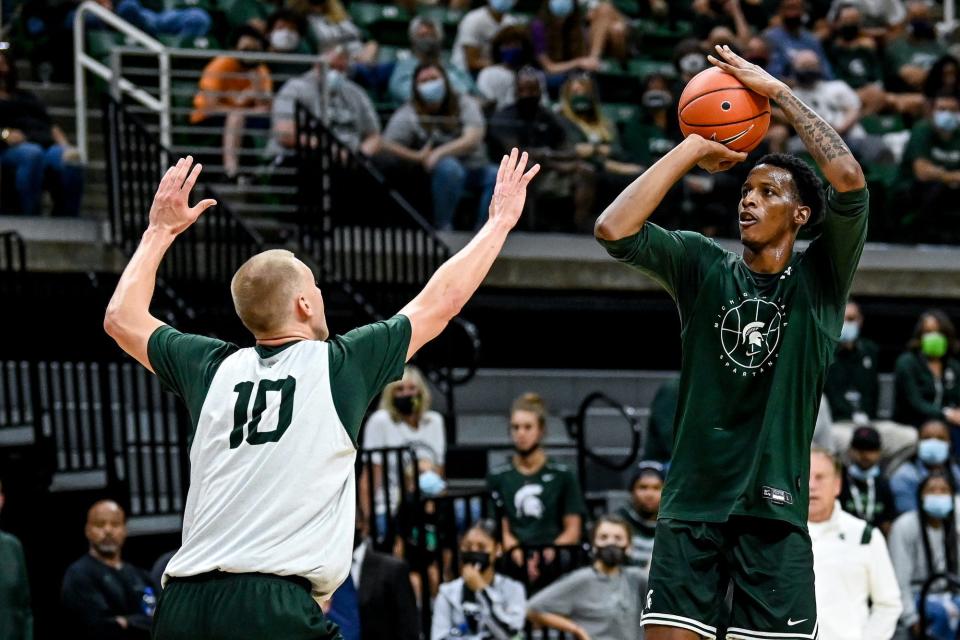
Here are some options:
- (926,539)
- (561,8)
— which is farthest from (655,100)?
(926,539)

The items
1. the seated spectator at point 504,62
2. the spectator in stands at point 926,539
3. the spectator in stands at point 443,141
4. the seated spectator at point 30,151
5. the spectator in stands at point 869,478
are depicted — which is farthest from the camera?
the seated spectator at point 504,62

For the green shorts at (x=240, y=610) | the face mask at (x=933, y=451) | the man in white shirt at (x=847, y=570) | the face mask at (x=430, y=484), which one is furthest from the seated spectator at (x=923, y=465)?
the green shorts at (x=240, y=610)

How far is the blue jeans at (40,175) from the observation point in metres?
14.0

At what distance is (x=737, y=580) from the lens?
5.75 metres

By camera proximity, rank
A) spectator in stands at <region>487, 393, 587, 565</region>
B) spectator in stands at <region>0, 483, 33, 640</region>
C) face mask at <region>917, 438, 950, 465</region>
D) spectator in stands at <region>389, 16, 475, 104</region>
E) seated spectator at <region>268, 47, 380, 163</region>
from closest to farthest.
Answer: spectator in stands at <region>0, 483, 33, 640</region> < spectator in stands at <region>487, 393, 587, 565</region> < face mask at <region>917, 438, 950, 465</region> < seated spectator at <region>268, 47, 380, 163</region> < spectator in stands at <region>389, 16, 475, 104</region>

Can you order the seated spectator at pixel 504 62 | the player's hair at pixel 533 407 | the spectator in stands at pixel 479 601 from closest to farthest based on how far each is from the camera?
the spectator in stands at pixel 479 601 < the player's hair at pixel 533 407 < the seated spectator at pixel 504 62

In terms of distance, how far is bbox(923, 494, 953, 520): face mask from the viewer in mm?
12289

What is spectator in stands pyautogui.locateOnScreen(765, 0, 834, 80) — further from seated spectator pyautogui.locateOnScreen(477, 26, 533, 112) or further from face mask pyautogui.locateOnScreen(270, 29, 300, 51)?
face mask pyautogui.locateOnScreen(270, 29, 300, 51)

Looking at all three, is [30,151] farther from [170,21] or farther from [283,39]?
[283,39]

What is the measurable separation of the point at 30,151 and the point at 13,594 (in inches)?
211

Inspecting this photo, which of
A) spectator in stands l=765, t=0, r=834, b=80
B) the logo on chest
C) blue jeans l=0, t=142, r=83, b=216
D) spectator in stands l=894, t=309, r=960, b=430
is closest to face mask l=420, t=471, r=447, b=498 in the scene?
spectator in stands l=894, t=309, r=960, b=430

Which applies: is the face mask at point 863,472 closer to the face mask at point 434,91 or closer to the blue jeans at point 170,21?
the face mask at point 434,91

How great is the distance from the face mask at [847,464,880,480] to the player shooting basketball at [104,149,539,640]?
7.81 m

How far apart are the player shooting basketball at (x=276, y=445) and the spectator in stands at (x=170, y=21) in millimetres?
10342
